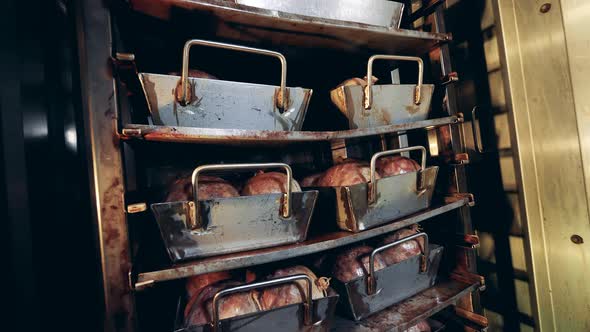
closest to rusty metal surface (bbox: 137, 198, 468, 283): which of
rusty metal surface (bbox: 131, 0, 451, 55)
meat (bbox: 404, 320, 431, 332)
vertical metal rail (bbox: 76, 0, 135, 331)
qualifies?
vertical metal rail (bbox: 76, 0, 135, 331)

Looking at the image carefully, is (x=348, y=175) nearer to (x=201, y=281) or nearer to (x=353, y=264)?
(x=353, y=264)

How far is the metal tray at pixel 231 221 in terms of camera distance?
90cm

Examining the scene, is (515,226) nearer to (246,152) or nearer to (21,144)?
(246,152)

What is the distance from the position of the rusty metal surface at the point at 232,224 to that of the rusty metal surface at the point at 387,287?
14.7 inches

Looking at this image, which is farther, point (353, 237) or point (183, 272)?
point (353, 237)

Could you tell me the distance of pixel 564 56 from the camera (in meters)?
1.38

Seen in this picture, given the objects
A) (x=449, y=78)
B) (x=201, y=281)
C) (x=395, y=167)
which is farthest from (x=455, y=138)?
(x=201, y=281)

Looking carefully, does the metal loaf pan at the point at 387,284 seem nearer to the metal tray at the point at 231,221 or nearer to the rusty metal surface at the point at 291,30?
the metal tray at the point at 231,221

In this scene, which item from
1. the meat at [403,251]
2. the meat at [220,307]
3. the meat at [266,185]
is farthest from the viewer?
the meat at [403,251]

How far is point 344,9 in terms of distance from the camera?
1279mm

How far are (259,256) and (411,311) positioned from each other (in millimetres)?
908

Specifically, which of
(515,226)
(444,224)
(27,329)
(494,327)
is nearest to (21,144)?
(27,329)

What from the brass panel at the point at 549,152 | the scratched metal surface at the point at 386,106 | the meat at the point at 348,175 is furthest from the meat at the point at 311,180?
the brass panel at the point at 549,152

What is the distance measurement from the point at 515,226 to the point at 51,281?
2.72 metres
